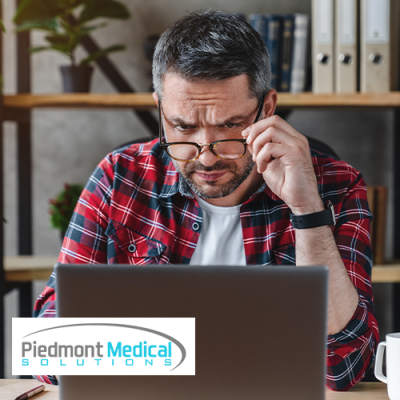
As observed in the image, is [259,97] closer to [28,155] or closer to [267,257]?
[267,257]

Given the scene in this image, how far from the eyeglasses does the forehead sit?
7 centimetres

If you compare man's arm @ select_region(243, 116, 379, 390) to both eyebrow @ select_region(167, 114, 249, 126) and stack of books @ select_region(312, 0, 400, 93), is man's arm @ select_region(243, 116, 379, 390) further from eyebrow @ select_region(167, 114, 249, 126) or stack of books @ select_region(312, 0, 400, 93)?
stack of books @ select_region(312, 0, 400, 93)

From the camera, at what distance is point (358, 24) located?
4.86 feet

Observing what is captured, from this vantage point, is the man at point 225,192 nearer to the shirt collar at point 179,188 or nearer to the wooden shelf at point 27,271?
the shirt collar at point 179,188

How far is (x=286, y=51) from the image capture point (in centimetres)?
154

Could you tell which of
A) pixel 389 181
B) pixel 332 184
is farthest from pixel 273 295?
pixel 389 181

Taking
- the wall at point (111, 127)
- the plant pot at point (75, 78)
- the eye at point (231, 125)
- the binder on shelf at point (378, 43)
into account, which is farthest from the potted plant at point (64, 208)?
the binder on shelf at point (378, 43)

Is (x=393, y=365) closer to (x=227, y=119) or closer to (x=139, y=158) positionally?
(x=227, y=119)

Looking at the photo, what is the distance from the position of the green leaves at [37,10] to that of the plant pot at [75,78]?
181 mm

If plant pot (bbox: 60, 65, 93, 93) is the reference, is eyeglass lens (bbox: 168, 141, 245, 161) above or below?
below

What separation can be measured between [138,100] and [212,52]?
2.02ft

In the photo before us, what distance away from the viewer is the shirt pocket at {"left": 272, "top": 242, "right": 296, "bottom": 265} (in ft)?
3.67

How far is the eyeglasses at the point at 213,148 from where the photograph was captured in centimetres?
102

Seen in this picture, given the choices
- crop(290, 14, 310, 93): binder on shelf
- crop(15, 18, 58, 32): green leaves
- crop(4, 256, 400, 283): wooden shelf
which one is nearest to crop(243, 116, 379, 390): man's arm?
→ crop(4, 256, 400, 283): wooden shelf
